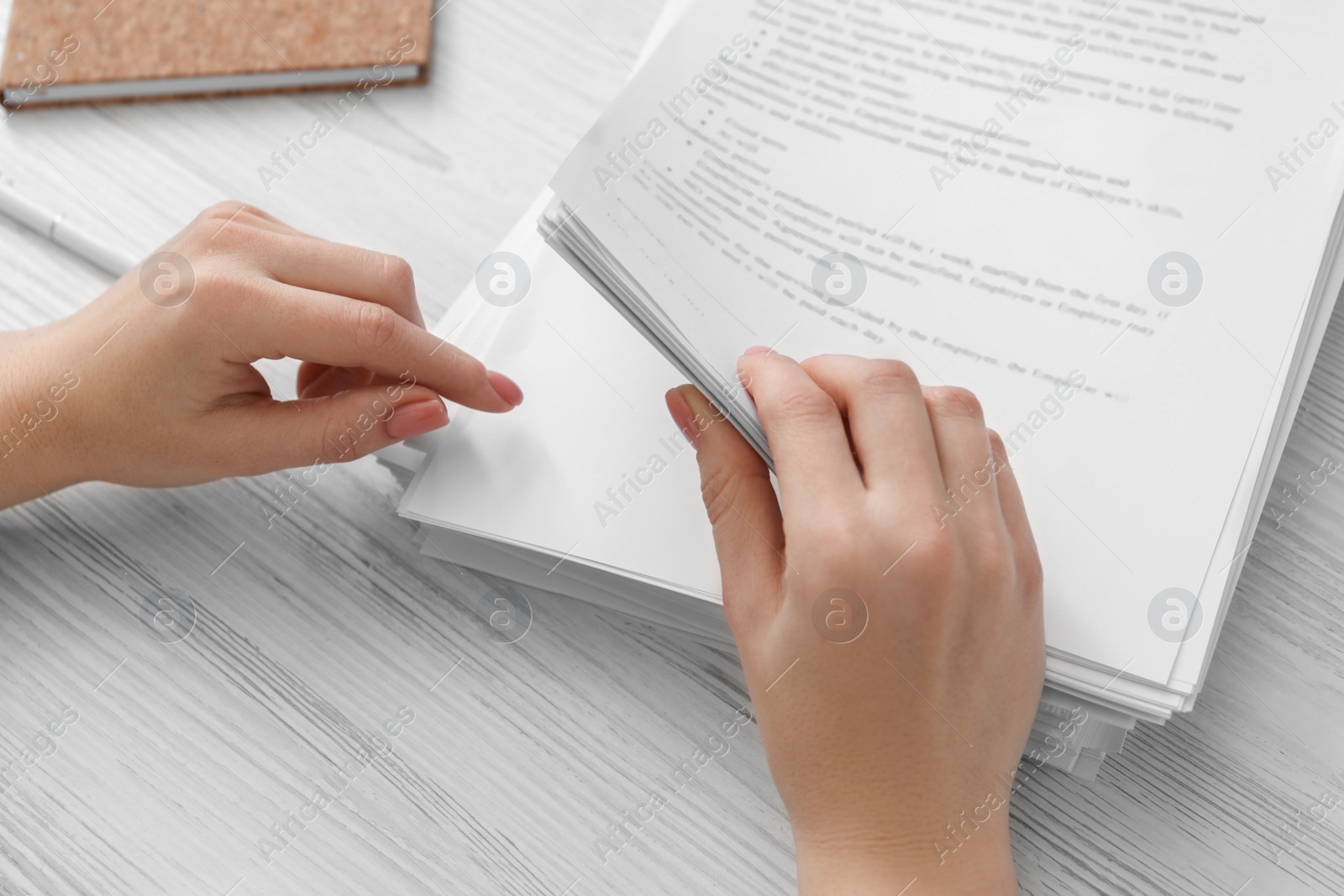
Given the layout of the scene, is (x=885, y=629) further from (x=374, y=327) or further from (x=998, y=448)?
(x=374, y=327)

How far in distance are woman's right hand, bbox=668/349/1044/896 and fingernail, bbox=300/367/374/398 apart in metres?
0.26

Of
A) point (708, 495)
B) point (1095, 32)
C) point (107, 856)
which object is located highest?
point (1095, 32)

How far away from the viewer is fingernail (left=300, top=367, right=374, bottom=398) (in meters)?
0.59

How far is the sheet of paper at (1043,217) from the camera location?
1.58 feet

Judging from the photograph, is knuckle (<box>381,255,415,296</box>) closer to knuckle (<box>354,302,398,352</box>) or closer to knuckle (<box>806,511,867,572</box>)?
knuckle (<box>354,302,398,352</box>)

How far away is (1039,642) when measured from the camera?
457 mm

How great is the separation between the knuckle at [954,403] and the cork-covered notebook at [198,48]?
1.61ft

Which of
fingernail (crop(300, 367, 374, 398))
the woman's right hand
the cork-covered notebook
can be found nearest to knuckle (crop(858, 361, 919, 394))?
the woman's right hand

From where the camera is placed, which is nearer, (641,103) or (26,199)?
(641,103)

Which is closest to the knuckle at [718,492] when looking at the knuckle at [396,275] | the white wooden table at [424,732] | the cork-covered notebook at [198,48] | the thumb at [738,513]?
the thumb at [738,513]

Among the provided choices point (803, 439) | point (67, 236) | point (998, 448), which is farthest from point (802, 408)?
point (67, 236)

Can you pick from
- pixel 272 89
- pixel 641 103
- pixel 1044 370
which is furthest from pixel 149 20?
pixel 1044 370

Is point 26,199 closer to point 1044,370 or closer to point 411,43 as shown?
point 411,43

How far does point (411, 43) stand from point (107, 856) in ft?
1.93
